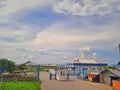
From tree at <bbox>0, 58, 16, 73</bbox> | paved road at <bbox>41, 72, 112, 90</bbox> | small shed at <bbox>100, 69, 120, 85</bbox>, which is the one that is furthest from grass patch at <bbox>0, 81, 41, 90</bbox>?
tree at <bbox>0, 58, 16, 73</bbox>

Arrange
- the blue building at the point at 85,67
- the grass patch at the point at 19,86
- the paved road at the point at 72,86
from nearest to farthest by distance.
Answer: the grass patch at the point at 19,86 → the paved road at the point at 72,86 → the blue building at the point at 85,67

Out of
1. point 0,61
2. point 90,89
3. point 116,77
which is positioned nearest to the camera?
point 90,89

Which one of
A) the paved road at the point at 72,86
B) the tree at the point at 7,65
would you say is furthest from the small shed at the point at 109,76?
the tree at the point at 7,65

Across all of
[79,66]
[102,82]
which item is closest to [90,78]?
[102,82]

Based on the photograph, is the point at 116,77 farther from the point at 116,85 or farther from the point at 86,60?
the point at 86,60

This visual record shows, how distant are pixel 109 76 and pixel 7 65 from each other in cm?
2293

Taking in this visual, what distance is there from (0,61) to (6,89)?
77.8 feet

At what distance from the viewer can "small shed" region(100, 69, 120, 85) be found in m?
35.9

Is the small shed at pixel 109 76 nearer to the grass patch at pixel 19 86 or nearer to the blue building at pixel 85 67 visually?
the grass patch at pixel 19 86

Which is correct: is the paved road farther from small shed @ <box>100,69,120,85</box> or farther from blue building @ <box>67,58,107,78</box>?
blue building @ <box>67,58,107,78</box>

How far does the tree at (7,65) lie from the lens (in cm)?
5050

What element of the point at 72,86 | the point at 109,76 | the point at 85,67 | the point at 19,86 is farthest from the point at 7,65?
the point at 109,76

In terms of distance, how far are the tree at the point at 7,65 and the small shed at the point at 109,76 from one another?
20.5m

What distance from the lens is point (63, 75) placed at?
46.8 meters
